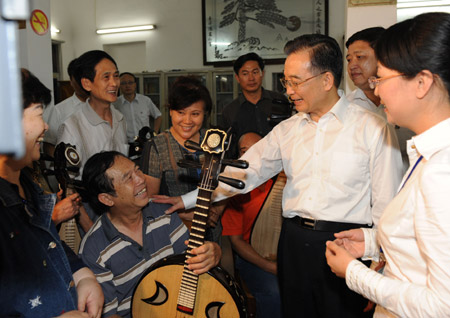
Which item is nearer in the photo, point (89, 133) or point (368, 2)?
point (89, 133)

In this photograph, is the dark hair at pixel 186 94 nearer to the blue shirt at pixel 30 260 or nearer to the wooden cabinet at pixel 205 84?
the blue shirt at pixel 30 260

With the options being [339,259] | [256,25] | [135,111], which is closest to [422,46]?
[339,259]

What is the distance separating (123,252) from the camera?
80.7 inches

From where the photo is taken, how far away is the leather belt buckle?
1.95 meters

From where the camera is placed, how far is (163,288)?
6.14ft

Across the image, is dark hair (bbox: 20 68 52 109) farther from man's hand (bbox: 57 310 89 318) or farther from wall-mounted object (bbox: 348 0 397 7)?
wall-mounted object (bbox: 348 0 397 7)

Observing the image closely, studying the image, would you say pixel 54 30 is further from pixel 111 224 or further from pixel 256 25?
pixel 111 224

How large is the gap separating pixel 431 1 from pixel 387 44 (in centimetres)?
697

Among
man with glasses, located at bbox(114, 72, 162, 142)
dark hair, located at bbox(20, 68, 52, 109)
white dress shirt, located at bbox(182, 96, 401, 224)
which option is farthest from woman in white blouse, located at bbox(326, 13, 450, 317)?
man with glasses, located at bbox(114, 72, 162, 142)

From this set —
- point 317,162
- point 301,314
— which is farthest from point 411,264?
point 301,314

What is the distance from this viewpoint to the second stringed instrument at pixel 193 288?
72.1 inches

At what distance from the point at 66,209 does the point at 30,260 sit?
40.1 inches

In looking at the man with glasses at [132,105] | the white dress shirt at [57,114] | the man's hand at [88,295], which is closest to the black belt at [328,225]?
the man's hand at [88,295]

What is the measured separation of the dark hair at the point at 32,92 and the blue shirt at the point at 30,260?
26cm
